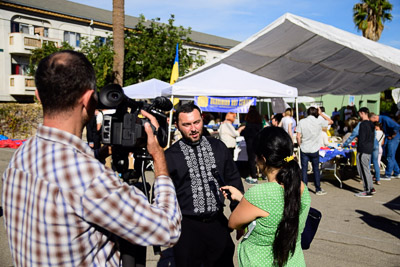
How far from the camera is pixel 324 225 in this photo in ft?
19.8

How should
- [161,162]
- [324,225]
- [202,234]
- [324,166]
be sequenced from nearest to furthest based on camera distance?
[161,162] < [202,234] < [324,225] < [324,166]

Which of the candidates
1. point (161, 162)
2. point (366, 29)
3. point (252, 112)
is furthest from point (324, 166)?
point (366, 29)

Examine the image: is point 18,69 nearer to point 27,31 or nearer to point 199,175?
point 27,31

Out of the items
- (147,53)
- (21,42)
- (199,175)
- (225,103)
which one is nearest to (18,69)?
(21,42)

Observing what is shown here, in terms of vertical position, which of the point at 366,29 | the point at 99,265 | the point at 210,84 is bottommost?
the point at 99,265

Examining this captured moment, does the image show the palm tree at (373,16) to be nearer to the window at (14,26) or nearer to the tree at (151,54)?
the tree at (151,54)

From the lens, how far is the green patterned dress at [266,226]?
2.16 meters

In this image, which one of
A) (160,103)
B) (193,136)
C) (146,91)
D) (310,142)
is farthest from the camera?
(146,91)

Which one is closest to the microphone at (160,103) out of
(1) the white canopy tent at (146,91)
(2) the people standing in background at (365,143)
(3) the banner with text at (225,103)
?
(2) the people standing in background at (365,143)

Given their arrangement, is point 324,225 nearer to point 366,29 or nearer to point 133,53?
point 133,53

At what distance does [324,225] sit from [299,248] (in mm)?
4036

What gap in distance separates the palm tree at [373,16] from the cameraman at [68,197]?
29830 millimetres

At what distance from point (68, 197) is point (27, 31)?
3224cm

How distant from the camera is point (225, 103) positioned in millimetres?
9516
